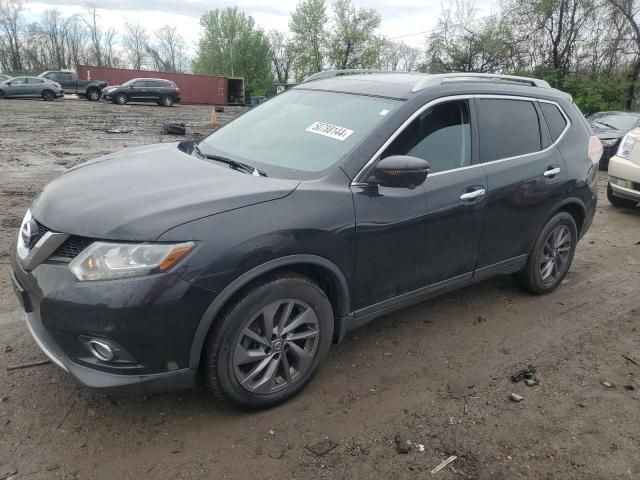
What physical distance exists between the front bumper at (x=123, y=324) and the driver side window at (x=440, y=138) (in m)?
1.50

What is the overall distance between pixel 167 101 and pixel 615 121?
85.8 feet

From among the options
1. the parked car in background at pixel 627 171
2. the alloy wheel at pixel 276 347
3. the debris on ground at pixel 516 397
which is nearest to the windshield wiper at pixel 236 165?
the alloy wheel at pixel 276 347

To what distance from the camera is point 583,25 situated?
25188mm

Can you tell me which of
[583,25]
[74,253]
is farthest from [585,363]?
[583,25]

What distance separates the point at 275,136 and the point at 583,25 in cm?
2727

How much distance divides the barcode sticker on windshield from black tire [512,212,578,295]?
6.77 feet

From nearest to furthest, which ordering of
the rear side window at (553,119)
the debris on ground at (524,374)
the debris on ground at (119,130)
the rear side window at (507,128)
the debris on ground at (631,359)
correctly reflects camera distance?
the debris on ground at (524,374) → the debris on ground at (631,359) → the rear side window at (507,128) → the rear side window at (553,119) → the debris on ground at (119,130)

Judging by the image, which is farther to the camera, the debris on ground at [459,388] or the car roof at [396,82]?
the car roof at [396,82]

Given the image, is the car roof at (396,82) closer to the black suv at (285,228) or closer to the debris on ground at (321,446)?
the black suv at (285,228)

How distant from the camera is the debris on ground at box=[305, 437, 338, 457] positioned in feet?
8.47

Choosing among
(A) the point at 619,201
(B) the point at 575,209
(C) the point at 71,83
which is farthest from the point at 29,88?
(B) the point at 575,209

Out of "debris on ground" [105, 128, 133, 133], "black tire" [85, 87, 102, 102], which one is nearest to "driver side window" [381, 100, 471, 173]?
"debris on ground" [105, 128, 133, 133]

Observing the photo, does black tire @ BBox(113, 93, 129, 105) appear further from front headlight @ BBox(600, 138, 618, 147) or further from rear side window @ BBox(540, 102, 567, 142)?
rear side window @ BBox(540, 102, 567, 142)

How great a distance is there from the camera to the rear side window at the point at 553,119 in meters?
4.24
